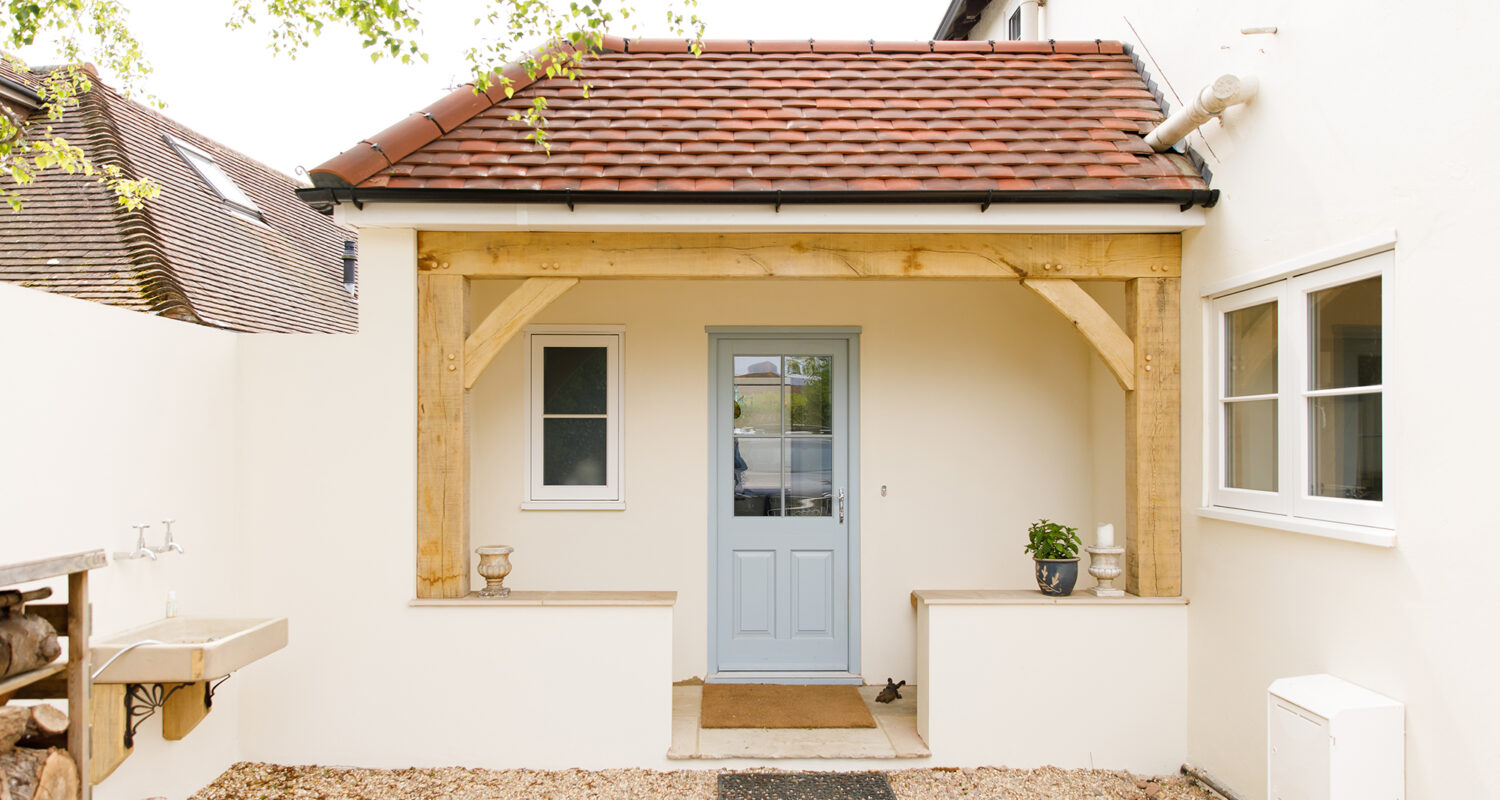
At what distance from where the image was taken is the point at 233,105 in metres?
12.8

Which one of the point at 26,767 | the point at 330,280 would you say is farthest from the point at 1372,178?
the point at 330,280

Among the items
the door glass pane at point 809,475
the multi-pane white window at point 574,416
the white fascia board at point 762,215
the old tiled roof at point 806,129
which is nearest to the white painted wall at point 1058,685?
the door glass pane at point 809,475

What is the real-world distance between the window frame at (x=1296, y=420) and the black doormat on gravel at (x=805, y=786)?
2062 millimetres

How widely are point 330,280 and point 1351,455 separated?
13131 mm

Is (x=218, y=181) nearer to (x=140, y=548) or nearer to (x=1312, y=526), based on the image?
(x=140, y=548)

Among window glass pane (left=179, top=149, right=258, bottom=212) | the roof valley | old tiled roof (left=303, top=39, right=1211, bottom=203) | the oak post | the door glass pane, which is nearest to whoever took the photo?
the oak post

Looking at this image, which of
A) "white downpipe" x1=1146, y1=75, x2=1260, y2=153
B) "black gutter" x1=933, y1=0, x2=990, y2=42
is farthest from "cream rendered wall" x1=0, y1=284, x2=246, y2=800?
"black gutter" x1=933, y1=0, x2=990, y2=42

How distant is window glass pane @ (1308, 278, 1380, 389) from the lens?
327 centimetres

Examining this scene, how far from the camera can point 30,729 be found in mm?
2621

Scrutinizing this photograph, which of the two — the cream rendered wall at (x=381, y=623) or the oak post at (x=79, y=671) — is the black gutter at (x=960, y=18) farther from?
the oak post at (x=79, y=671)

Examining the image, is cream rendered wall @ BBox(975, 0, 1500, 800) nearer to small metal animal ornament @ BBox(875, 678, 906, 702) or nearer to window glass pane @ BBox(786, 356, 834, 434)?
small metal animal ornament @ BBox(875, 678, 906, 702)

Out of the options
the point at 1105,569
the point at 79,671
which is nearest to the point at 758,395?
the point at 1105,569

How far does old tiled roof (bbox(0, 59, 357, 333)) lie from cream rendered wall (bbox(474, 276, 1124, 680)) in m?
5.22

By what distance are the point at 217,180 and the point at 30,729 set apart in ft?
36.7
